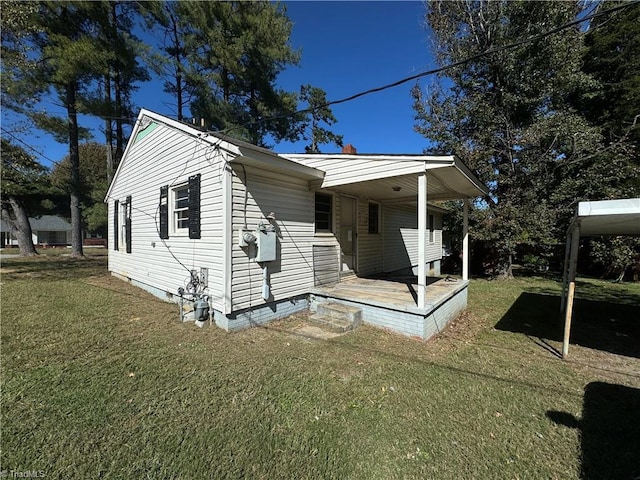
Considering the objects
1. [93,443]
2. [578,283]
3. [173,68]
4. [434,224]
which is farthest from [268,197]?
[173,68]

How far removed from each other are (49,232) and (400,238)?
51922mm

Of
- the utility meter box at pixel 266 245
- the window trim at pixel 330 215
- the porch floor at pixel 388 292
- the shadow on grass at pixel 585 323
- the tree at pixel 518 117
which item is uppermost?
the tree at pixel 518 117

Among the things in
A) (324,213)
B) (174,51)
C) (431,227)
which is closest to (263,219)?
(324,213)

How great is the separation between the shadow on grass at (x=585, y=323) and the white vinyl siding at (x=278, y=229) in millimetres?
4404

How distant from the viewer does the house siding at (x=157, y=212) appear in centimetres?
532

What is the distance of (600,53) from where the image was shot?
12281 millimetres

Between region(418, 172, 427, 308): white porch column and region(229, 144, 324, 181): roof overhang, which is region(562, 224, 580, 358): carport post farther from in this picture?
region(229, 144, 324, 181): roof overhang

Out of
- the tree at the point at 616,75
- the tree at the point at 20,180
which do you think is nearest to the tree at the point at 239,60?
the tree at the point at 20,180

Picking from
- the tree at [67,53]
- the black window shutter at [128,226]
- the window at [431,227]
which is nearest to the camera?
the black window shutter at [128,226]

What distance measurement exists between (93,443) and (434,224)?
46.6 feet

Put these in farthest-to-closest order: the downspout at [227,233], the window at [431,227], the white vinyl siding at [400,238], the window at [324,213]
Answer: the window at [431,227], the white vinyl siding at [400,238], the window at [324,213], the downspout at [227,233]

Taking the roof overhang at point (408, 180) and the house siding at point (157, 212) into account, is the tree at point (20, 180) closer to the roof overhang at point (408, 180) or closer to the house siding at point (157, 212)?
the house siding at point (157, 212)

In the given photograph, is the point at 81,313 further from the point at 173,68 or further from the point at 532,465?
the point at 173,68

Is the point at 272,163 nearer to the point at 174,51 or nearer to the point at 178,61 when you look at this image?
the point at 178,61
